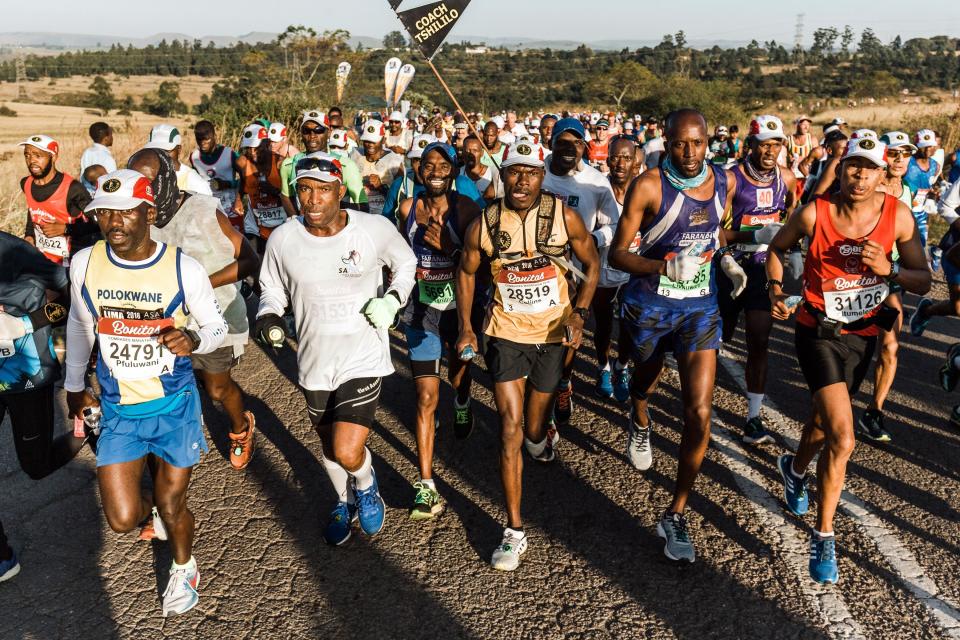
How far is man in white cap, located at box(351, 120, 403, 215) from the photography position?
7.87 metres

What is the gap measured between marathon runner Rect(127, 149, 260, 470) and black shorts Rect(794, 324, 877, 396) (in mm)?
3379

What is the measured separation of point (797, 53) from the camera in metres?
105

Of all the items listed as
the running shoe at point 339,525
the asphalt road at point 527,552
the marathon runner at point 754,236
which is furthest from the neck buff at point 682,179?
the running shoe at point 339,525

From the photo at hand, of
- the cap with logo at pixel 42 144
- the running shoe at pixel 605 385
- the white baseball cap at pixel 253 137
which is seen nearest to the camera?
the cap with logo at pixel 42 144

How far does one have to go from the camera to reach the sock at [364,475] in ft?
12.7

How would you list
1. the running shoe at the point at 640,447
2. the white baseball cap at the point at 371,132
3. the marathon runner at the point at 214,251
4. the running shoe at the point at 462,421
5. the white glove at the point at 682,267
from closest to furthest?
the white glove at the point at 682,267
the marathon runner at the point at 214,251
the running shoe at the point at 640,447
the running shoe at the point at 462,421
the white baseball cap at the point at 371,132

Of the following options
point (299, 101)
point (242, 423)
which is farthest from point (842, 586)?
point (299, 101)

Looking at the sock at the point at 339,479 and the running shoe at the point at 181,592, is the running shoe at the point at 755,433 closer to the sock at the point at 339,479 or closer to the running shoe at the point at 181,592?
the sock at the point at 339,479

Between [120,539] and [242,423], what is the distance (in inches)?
43.1

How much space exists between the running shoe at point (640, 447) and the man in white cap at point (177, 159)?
3.55 metres

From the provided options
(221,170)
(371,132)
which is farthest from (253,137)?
(371,132)

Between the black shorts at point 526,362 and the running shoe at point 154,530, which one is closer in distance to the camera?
the black shorts at point 526,362

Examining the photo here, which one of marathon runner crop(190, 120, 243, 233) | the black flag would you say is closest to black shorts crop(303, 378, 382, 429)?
the black flag

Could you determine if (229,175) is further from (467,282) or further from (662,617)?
(662,617)
